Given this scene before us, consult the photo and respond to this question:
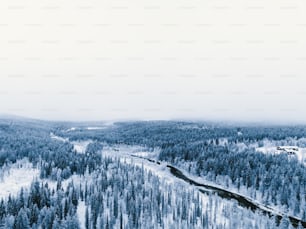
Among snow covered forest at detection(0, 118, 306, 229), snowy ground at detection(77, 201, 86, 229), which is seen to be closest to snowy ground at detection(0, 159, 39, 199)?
snow covered forest at detection(0, 118, 306, 229)

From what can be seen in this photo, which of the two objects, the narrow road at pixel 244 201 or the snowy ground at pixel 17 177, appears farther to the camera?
the snowy ground at pixel 17 177

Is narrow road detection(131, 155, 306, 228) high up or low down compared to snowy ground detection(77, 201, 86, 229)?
down

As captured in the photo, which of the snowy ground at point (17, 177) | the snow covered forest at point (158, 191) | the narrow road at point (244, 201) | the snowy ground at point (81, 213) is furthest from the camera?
the snowy ground at point (17, 177)

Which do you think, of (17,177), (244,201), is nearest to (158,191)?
(244,201)

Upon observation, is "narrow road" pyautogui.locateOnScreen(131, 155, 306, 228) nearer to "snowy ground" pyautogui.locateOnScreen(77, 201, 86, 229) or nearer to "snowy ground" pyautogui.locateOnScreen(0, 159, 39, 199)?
"snowy ground" pyautogui.locateOnScreen(77, 201, 86, 229)

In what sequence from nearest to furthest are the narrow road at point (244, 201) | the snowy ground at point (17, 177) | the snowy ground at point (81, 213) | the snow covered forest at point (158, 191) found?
the snowy ground at point (81, 213)
the snow covered forest at point (158, 191)
the narrow road at point (244, 201)
the snowy ground at point (17, 177)

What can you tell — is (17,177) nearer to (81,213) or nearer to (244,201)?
(81,213)

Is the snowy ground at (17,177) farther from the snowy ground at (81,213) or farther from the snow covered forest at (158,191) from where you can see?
the snowy ground at (81,213)

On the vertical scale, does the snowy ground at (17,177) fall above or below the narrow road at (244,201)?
above

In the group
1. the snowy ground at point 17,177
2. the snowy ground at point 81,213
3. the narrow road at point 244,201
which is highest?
the snowy ground at point 17,177

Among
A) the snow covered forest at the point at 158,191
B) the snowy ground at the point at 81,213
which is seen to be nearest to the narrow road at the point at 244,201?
the snow covered forest at the point at 158,191
